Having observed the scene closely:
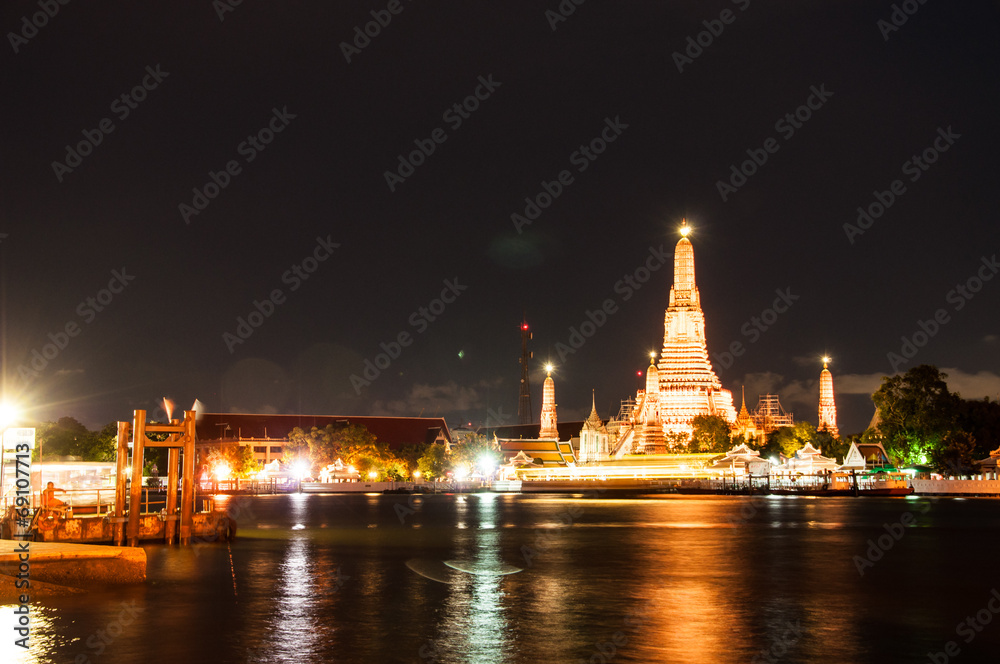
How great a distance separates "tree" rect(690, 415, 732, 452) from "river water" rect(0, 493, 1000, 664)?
87.2 meters

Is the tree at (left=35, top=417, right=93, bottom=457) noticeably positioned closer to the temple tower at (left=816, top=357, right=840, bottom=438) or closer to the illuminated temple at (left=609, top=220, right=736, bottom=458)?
the illuminated temple at (left=609, top=220, right=736, bottom=458)

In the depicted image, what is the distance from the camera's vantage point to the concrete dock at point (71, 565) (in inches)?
787

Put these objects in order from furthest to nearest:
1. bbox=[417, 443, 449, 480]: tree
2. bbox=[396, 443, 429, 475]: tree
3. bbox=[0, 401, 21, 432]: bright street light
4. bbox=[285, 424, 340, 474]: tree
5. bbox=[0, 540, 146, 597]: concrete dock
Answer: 1. bbox=[396, 443, 429, 475]: tree
2. bbox=[417, 443, 449, 480]: tree
3. bbox=[285, 424, 340, 474]: tree
4. bbox=[0, 401, 21, 432]: bright street light
5. bbox=[0, 540, 146, 597]: concrete dock

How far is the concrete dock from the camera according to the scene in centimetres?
1998

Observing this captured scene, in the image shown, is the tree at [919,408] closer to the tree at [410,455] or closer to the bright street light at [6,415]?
the tree at [410,455]

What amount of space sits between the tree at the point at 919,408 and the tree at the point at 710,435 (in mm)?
33988

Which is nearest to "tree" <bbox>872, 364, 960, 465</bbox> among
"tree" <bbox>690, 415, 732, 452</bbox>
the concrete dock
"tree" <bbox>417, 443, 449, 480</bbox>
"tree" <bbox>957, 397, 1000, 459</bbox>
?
"tree" <bbox>957, 397, 1000, 459</bbox>

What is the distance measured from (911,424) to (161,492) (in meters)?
74.6

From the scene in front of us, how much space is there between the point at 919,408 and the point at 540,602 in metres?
79.7

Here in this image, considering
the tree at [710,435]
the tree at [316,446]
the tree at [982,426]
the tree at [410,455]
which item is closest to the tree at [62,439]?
the tree at [316,446]

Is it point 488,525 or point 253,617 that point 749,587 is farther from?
point 488,525

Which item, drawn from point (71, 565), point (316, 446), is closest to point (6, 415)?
point (71, 565)

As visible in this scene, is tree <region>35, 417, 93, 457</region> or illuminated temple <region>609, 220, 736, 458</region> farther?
illuminated temple <region>609, 220, 736, 458</region>

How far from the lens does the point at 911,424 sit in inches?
3661
